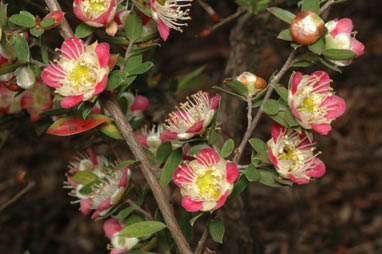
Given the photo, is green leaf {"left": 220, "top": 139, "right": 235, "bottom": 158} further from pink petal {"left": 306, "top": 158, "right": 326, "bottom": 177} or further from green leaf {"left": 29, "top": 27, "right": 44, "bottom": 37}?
green leaf {"left": 29, "top": 27, "right": 44, "bottom": 37}

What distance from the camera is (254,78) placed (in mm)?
803

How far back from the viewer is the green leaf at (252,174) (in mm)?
734

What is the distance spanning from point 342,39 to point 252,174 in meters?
0.28

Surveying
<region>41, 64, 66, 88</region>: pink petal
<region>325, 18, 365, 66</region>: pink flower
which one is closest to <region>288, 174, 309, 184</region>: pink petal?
<region>325, 18, 365, 66</region>: pink flower

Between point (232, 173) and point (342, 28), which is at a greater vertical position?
point (342, 28)

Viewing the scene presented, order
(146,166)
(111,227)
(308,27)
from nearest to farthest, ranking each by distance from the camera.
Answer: (308,27) → (146,166) → (111,227)

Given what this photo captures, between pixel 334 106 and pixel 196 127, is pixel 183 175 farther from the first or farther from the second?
pixel 334 106

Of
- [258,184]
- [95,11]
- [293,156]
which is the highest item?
[95,11]

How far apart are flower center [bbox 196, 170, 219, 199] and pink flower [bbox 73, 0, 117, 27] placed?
326mm

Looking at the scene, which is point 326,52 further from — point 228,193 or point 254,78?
point 228,193

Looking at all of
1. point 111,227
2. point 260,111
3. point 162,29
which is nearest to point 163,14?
point 162,29

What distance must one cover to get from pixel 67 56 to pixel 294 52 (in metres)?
0.41

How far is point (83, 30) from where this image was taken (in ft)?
2.60

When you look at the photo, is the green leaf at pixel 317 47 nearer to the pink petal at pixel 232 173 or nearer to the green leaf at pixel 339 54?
the green leaf at pixel 339 54
